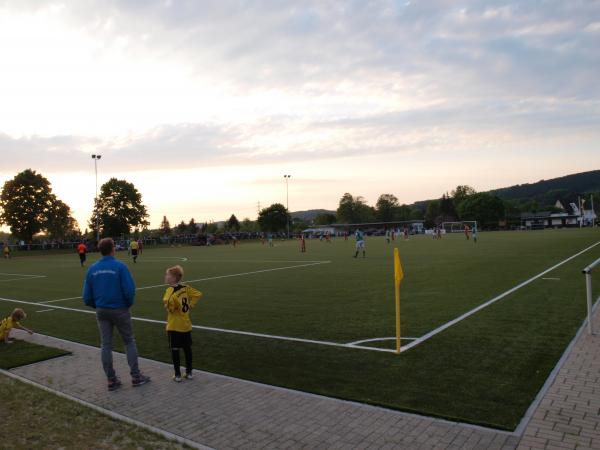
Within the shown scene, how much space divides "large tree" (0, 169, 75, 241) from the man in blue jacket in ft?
224

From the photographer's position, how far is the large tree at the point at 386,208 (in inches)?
6993

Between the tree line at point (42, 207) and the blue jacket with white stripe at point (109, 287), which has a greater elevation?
the tree line at point (42, 207)

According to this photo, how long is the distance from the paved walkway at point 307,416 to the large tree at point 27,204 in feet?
222

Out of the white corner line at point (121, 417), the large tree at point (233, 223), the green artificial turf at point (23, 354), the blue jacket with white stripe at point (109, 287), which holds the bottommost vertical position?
the white corner line at point (121, 417)

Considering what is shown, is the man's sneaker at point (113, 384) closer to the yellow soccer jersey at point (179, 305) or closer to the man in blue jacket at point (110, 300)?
the man in blue jacket at point (110, 300)

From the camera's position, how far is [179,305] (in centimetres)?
602

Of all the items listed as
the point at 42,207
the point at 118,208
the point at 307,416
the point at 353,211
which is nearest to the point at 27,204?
the point at 42,207

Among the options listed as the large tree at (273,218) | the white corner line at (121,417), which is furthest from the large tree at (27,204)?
the white corner line at (121,417)

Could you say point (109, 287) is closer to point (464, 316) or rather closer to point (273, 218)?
point (464, 316)

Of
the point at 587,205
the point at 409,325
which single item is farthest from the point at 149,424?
the point at 587,205

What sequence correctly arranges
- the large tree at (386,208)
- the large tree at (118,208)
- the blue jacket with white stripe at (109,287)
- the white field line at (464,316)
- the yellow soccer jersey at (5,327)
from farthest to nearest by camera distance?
the large tree at (386,208) < the large tree at (118,208) < the yellow soccer jersey at (5,327) < the white field line at (464,316) < the blue jacket with white stripe at (109,287)

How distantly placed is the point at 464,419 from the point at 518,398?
0.88 m

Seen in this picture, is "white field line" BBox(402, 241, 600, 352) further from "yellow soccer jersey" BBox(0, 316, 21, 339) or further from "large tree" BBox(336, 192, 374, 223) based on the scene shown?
"large tree" BBox(336, 192, 374, 223)

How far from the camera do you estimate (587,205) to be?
19062 cm
